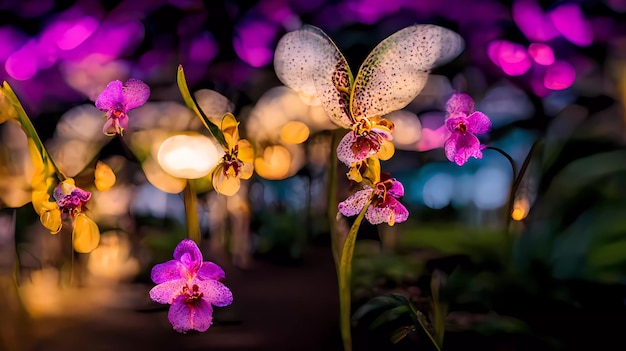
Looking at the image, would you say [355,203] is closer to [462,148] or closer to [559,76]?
[462,148]

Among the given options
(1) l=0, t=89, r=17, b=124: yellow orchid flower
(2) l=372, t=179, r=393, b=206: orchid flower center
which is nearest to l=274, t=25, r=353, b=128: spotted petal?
(2) l=372, t=179, r=393, b=206: orchid flower center

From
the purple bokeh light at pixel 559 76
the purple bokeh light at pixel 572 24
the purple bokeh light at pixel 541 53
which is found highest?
the purple bokeh light at pixel 572 24

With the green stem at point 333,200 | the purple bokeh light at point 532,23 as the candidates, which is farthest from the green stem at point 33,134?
the purple bokeh light at point 532,23

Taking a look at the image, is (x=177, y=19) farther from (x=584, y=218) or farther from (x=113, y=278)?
(x=584, y=218)

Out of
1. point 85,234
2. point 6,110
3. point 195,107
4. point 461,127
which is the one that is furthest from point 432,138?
point 6,110

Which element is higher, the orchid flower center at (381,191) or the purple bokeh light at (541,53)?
the purple bokeh light at (541,53)

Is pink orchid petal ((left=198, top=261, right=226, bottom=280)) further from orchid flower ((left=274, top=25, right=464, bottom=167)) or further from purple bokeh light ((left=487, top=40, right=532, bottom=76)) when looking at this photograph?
purple bokeh light ((left=487, top=40, right=532, bottom=76))

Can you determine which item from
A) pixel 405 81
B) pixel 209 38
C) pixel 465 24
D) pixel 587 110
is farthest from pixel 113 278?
pixel 587 110

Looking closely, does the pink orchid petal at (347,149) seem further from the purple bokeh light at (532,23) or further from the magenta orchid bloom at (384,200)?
the purple bokeh light at (532,23)
